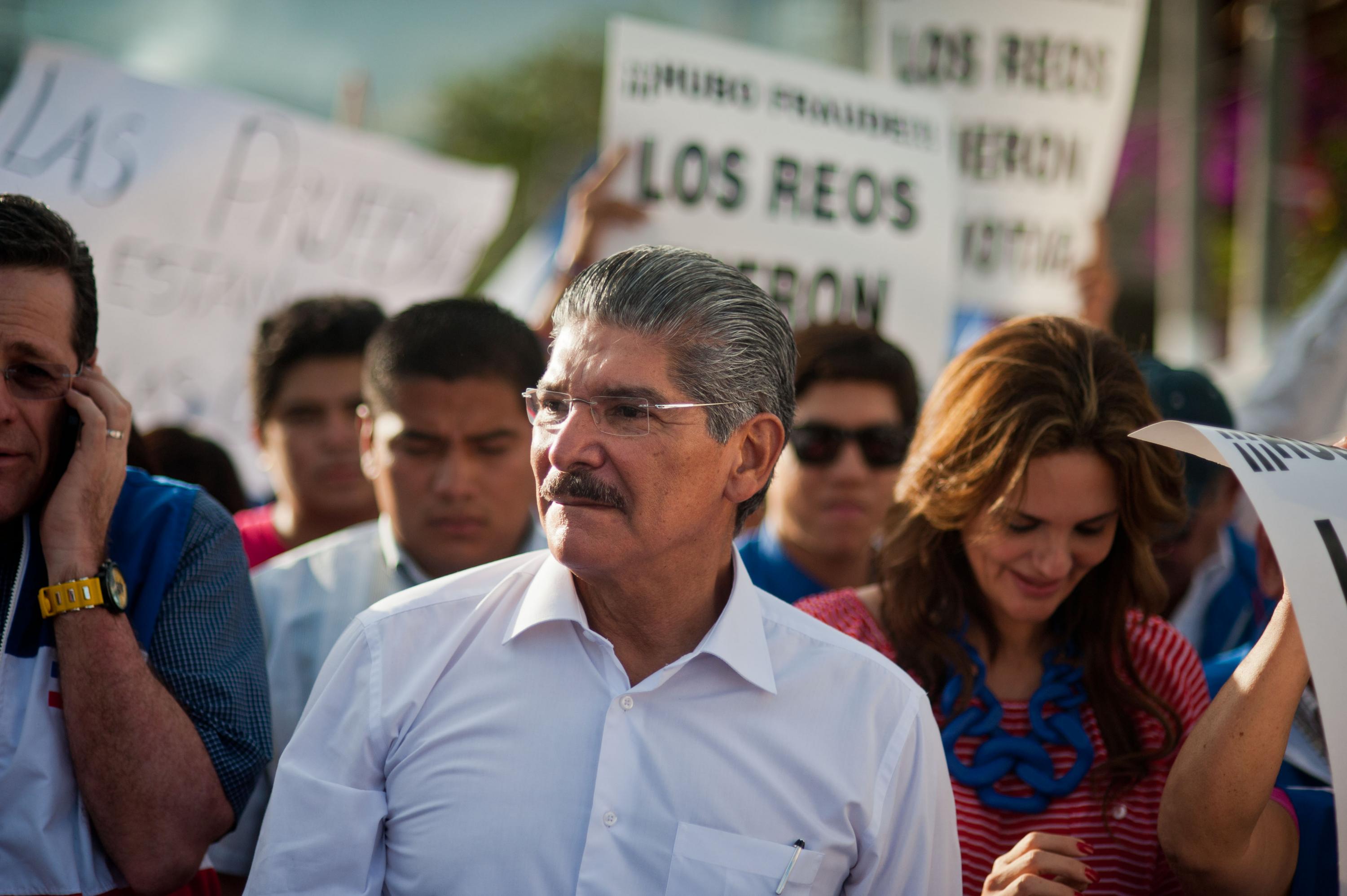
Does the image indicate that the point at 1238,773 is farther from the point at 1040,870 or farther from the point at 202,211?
the point at 202,211

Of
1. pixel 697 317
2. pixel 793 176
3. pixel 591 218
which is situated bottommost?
pixel 697 317

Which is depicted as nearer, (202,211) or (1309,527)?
(1309,527)

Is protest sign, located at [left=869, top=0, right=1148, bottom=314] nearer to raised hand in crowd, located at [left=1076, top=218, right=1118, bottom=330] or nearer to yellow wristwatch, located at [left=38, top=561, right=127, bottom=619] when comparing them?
raised hand in crowd, located at [left=1076, top=218, right=1118, bottom=330]

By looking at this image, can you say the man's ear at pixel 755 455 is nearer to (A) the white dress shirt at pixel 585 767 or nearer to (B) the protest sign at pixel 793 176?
(A) the white dress shirt at pixel 585 767

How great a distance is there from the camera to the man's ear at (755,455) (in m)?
2.30

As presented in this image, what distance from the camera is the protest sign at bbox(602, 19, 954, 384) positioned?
4629 mm

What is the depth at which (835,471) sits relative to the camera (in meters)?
3.78

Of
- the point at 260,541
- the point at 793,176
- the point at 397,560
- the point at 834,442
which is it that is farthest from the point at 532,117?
the point at 397,560

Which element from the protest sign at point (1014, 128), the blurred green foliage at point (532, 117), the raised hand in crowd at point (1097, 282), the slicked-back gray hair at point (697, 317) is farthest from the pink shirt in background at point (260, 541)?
the blurred green foliage at point (532, 117)

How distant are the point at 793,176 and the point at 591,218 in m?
0.93

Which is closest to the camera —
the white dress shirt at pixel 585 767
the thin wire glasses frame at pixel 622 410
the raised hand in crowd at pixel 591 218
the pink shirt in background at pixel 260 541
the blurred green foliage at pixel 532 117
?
the white dress shirt at pixel 585 767

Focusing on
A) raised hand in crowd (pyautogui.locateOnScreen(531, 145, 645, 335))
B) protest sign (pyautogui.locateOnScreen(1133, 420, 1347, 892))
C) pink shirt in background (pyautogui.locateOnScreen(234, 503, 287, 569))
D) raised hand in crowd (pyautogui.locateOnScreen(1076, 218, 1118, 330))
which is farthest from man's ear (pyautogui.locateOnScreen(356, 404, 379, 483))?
raised hand in crowd (pyautogui.locateOnScreen(1076, 218, 1118, 330))

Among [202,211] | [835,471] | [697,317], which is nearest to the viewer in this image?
[697,317]

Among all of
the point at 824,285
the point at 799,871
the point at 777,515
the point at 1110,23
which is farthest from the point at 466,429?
the point at 1110,23
